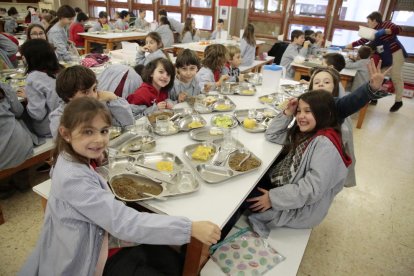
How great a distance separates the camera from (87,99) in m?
1.08

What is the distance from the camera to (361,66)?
14.0 feet

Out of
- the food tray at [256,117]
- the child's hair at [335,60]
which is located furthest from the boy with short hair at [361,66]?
the food tray at [256,117]

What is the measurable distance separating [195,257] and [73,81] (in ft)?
3.94

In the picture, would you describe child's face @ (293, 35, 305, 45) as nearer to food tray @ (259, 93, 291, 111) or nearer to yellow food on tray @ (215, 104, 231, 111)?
food tray @ (259, 93, 291, 111)

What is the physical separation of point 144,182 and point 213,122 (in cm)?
85

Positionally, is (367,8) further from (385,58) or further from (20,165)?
(20,165)

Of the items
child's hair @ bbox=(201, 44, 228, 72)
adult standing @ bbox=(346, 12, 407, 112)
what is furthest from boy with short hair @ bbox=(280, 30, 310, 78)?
child's hair @ bbox=(201, 44, 228, 72)

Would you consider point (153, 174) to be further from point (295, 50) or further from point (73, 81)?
point (295, 50)

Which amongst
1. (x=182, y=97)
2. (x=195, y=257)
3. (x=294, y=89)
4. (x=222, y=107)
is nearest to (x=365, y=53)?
(x=294, y=89)

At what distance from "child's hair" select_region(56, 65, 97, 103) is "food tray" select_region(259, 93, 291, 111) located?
149 cm

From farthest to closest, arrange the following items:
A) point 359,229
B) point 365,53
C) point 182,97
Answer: point 365,53 → point 182,97 → point 359,229

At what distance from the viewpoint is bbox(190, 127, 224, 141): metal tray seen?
1738mm

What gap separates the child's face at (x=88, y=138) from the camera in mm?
1061

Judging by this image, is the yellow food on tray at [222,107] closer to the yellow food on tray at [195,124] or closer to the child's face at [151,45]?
the yellow food on tray at [195,124]
